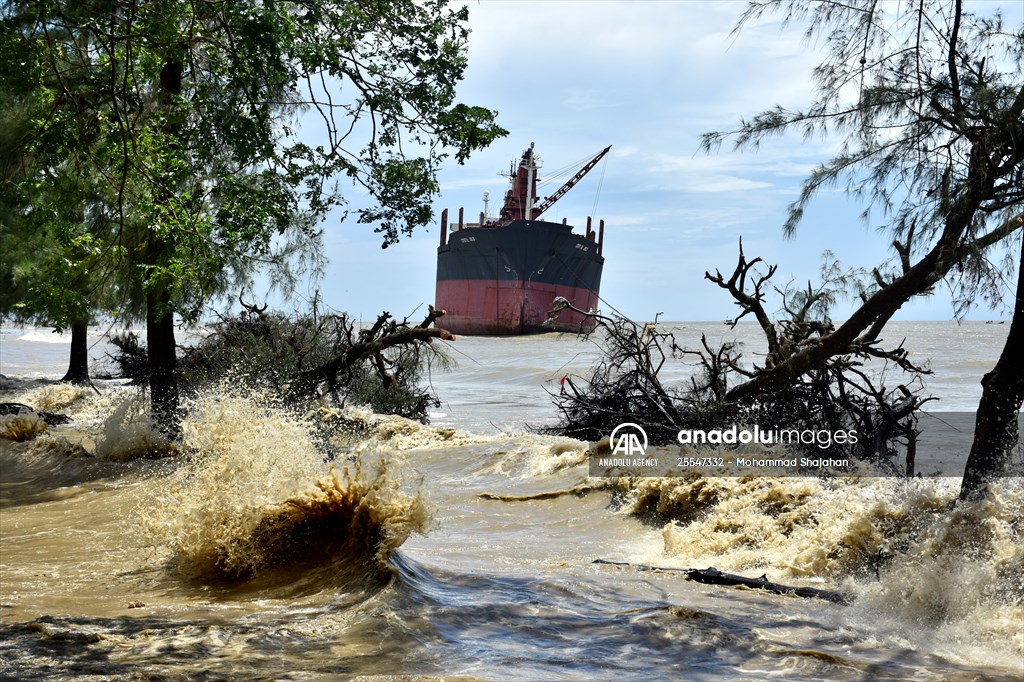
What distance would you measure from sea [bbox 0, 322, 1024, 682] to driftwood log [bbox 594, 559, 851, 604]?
8 cm

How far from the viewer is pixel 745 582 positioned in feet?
20.8

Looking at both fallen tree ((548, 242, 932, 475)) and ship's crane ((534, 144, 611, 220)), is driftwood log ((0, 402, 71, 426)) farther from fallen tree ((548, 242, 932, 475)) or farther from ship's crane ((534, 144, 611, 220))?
ship's crane ((534, 144, 611, 220))

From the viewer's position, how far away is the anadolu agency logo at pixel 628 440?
10477mm

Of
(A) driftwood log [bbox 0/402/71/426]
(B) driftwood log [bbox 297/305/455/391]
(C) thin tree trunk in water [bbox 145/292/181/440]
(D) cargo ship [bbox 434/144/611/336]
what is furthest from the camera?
(D) cargo ship [bbox 434/144/611/336]

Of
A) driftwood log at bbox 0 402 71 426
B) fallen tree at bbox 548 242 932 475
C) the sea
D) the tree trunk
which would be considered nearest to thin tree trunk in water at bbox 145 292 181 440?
the sea

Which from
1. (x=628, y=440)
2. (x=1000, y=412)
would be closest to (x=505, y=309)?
(x=628, y=440)

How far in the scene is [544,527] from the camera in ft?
28.4

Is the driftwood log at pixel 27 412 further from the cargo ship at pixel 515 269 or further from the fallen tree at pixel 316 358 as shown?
the cargo ship at pixel 515 269

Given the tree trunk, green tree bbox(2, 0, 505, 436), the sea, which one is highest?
green tree bbox(2, 0, 505, 436)

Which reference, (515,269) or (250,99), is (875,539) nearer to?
(250,99)

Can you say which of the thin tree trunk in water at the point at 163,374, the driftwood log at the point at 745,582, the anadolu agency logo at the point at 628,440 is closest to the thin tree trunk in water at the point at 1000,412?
the driftwood log at the point at 745,582

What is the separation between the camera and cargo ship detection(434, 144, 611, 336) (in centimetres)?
5109

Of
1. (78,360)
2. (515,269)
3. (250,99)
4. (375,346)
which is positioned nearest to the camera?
(250,99)

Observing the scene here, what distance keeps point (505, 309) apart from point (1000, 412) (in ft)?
150
